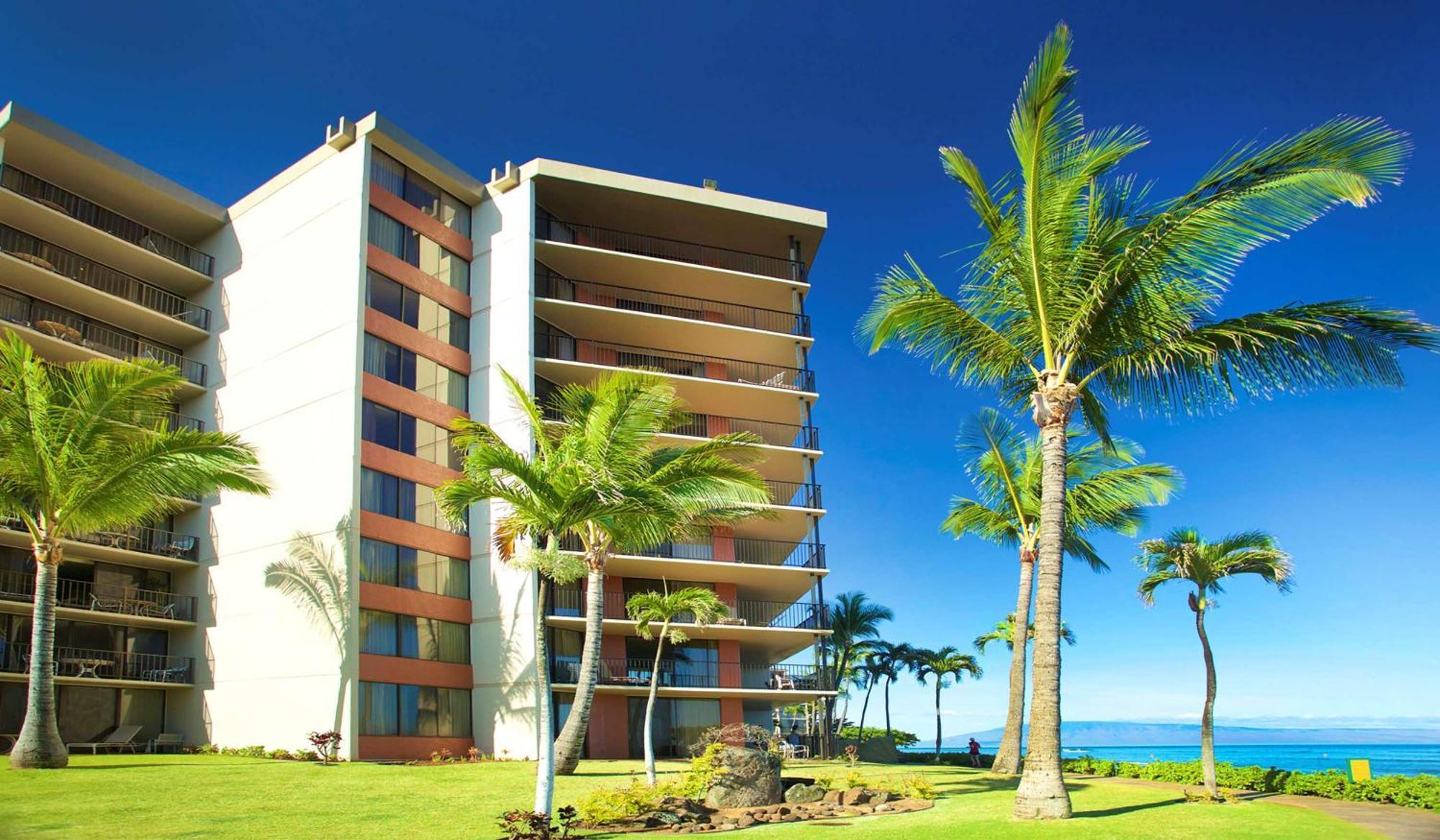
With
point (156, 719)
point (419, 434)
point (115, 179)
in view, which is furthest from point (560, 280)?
point (156, 719)

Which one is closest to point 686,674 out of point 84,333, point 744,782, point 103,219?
point 744,782

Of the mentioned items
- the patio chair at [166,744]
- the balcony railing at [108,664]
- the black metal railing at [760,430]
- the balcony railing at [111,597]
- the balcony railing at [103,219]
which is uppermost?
the balcony railing at [103,219]

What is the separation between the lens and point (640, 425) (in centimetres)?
1925

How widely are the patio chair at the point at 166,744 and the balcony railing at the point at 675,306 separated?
18615mm

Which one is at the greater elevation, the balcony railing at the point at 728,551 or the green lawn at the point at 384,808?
the balcony railing at the point at 728,551

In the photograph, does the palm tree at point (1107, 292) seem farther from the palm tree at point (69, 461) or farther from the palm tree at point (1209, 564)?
the palm tree at point (69, 461)

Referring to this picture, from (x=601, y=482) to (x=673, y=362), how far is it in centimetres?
2320

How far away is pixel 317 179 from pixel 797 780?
82.2 feet

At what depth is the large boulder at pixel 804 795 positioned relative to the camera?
724 inches

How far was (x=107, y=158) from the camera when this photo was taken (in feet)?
107

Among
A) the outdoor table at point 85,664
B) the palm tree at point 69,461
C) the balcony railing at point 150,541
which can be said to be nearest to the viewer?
the palm tree at point 69,461

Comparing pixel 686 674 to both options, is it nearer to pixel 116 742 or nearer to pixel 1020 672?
pixel 1020 672

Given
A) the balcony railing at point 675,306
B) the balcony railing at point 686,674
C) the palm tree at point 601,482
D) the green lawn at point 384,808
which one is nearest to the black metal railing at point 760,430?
the balcony railing at point 675,306

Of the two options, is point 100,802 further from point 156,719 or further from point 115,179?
point 115,179
